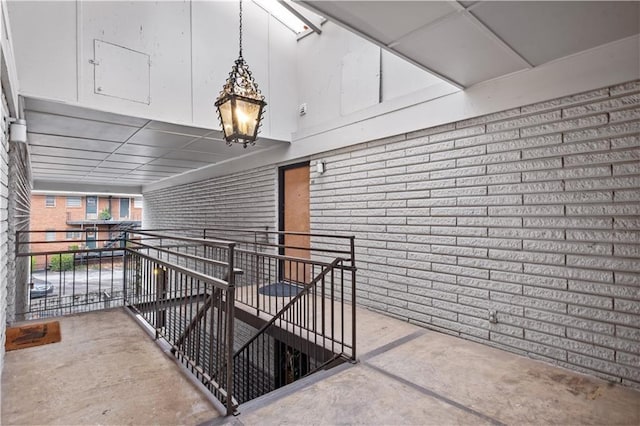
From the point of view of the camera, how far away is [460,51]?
8.44 feet

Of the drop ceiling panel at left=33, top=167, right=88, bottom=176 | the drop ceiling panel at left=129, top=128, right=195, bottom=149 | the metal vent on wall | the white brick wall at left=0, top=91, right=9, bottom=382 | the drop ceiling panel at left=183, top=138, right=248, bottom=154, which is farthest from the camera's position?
the drop ceiling panel at left=33, top=167, right=88, bottom=176

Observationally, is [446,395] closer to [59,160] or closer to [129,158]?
[129,158]

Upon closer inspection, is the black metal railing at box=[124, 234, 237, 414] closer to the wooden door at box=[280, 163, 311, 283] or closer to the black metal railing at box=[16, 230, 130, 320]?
the black metal railing at box=[16, 230, 130, 320]

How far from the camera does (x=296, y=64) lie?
5582mm

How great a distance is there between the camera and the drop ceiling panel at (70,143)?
4.88 m

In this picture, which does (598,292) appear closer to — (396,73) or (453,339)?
(453,339)

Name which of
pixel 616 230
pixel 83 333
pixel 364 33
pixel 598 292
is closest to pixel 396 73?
pixel 364 33

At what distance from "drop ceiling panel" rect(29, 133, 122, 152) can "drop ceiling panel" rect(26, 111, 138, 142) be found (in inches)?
10.4

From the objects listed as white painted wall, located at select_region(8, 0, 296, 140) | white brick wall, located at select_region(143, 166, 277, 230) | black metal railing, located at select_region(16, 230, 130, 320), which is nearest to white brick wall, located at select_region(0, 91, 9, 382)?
white painted wall, located at select_region(8, 0, 296, 140)

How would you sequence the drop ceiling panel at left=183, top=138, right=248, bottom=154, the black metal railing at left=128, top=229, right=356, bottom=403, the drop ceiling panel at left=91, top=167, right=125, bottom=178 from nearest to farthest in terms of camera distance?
the black metal railing at left=128, top=229, right=356, bottom=403 → the drop ceiling panel at left=183, top=138, right=248, bottom=154 → the drop ceiling panel at left=91, top=167, right=125, bottom=178

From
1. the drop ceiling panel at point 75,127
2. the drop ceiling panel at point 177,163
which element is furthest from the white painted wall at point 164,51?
the drop ceiling panel at point 177,163

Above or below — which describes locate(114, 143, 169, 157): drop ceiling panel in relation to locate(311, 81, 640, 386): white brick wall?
above

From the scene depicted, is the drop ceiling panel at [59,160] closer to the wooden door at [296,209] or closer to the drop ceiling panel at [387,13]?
the wooden door at [296,209]

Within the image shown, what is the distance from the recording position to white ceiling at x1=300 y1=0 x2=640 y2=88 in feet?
6.57
